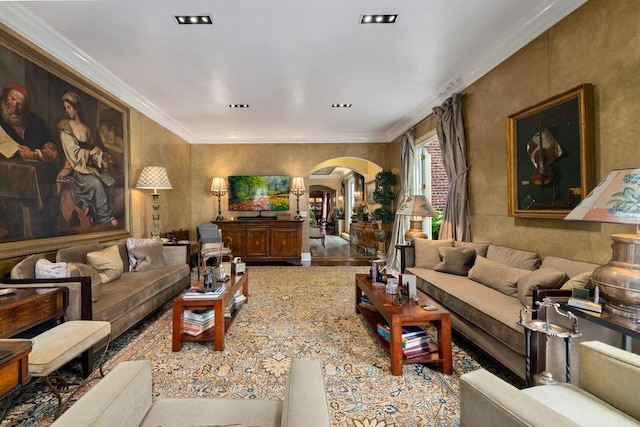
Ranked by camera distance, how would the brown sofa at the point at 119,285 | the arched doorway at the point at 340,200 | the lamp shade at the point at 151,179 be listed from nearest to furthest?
the brown sofa at the point at 119,285 < the lamp shade at the point at 151,179 < the arched doorway at the point at 340,200

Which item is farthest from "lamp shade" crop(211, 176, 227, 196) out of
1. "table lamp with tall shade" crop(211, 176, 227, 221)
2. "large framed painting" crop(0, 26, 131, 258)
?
"large framed painting" crop(0, 26, 131, 258)

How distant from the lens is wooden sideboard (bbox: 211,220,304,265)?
648cm

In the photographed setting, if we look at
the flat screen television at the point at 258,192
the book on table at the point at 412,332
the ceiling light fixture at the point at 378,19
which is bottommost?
the book on table at the point at 412,332

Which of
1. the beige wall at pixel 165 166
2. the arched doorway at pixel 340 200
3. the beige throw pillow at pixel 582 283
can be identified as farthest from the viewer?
the arched doorway at pixel 340 200

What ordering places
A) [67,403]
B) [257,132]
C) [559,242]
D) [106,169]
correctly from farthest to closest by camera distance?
1. [257,132]
2. [106,169]
3. [559,242]
4. [67,403]

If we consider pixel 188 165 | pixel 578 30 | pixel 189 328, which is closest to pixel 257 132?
pixel 188 165

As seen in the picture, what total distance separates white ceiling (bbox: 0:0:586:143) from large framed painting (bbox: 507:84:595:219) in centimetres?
79

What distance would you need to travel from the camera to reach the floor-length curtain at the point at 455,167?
400 centimetres

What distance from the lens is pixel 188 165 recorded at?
6883mm

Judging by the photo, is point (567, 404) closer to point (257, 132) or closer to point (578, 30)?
point (578, 30)

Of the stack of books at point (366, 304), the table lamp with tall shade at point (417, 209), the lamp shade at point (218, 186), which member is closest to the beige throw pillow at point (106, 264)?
the stack of books at point (366, 304)

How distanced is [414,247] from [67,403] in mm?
3780

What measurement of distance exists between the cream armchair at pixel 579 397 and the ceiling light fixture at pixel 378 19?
288 centimetres

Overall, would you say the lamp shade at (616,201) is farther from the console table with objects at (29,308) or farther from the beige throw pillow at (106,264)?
the beige throw pillow at (106,264)
